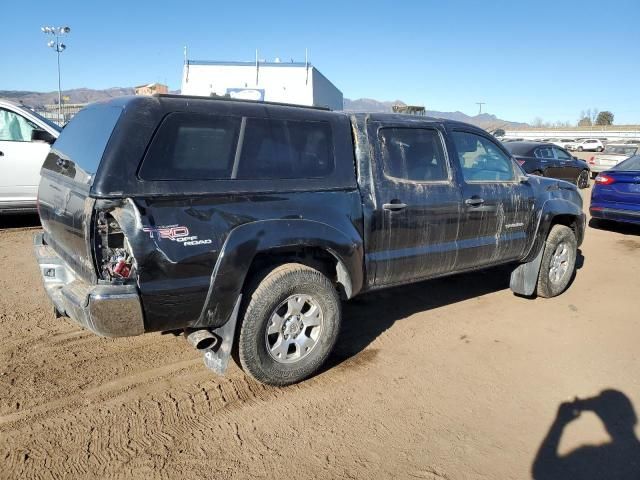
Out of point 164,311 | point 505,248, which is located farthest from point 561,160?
point 164,311

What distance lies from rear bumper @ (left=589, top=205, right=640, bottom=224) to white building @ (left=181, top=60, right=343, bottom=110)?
45.1 ft

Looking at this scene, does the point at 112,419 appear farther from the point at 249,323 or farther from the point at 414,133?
the point at 414,133

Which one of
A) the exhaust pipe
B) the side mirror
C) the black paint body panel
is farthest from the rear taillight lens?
the side mirror

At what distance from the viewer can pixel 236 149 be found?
10.4ft

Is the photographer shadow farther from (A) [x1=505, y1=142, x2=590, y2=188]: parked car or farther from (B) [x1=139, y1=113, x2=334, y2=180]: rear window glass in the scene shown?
(A) [x1=505, y1=142, x2=590, y2=188]: parked car

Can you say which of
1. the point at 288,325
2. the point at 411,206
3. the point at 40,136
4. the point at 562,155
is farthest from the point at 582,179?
the point at 288,325

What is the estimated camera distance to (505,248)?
4930 millimetres

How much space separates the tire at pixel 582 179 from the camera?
16.6 meters

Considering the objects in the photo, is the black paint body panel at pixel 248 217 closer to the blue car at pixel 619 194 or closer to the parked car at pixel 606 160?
the blue car at pixel 619 194

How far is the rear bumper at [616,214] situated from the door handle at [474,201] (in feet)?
20.4

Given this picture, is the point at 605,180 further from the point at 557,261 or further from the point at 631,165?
the point at 557,261

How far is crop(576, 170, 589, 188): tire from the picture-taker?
16.6 m

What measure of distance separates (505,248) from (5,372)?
14.4 feet

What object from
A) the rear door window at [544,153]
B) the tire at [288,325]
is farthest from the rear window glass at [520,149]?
the tire at [288,325]
